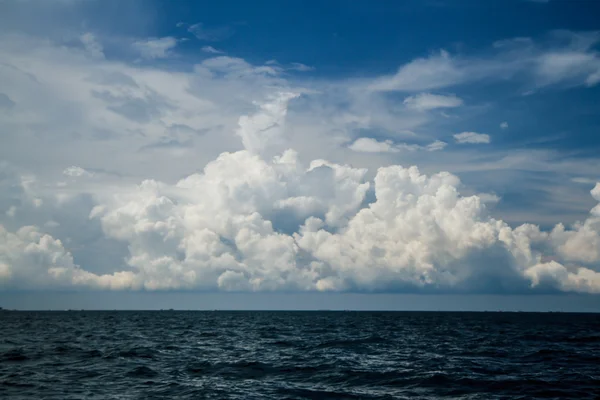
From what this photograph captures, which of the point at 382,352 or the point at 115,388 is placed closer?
the point at 115,388

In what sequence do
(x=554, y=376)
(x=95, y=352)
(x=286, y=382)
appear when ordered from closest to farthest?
(x=286, y=382) < (x=554, y=376) < (x=95, y=352)

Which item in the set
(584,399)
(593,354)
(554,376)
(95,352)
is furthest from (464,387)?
(95,352)

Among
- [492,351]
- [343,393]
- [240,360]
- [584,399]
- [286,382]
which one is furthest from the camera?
[492,351]

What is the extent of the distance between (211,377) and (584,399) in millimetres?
24114

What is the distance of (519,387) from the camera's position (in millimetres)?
30516

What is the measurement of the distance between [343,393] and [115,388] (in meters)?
14.4

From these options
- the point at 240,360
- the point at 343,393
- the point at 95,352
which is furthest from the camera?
the point at 95,352

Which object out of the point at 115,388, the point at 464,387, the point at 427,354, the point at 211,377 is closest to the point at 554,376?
the point at 464,387

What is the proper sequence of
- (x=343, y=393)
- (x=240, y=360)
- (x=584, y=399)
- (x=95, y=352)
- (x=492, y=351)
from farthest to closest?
1. (x=492, y=351)
2. (x=95, y=352)
3. (x=240, y=360)
4. (x=343, y=393)
5. (x=584, y=399)

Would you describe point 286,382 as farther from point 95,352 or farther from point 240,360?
point 95,352

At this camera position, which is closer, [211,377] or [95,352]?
[211,377]

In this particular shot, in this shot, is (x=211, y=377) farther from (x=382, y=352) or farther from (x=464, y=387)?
(x=382, y=352)

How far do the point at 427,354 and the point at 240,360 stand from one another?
19427 millimetres

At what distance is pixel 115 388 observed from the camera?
29266 millimetres
